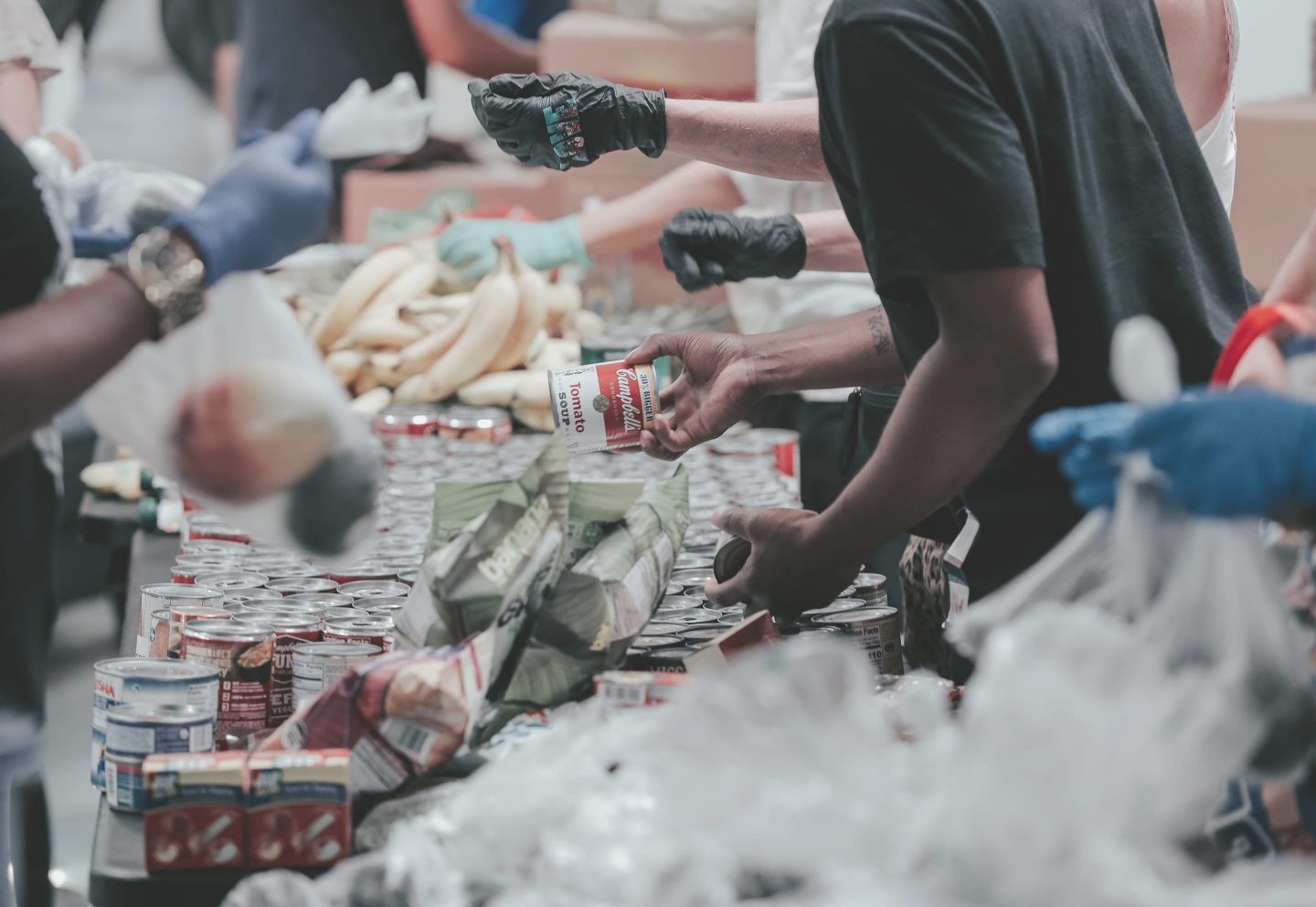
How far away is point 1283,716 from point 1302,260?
0.49 m

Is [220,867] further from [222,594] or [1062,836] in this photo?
[1062,836]

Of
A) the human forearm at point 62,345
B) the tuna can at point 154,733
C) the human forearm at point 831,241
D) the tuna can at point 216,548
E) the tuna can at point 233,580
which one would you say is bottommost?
the tuna can at point 216,548

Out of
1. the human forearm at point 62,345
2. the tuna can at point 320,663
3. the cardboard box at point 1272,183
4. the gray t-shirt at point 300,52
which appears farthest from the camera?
the gray t-shirt at point 300,52

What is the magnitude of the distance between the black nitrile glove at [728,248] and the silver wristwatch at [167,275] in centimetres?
134

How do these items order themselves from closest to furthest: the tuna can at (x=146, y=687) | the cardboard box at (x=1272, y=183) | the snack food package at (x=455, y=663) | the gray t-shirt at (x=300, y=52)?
the snack food package at (x=455, y=663) < the tuna can at (x=146, y=687) < the cardboard box at (x=1272, y=183) < the gray t-shirt at (x=300, y=52)

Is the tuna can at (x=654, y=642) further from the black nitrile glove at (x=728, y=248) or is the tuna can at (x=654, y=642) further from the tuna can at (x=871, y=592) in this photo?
the black nitrile glove at (x=728, y=248)

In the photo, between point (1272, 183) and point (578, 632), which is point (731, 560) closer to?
point (578, 632)

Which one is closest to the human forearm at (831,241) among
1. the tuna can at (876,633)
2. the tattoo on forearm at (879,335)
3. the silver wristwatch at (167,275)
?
the tattoo on forearm at (879,335)

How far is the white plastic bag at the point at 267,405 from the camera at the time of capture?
1.36 m

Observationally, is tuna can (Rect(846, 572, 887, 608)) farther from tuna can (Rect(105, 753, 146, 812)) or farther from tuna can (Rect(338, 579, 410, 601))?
tuna can (Rect(105, 753, 146, 812))

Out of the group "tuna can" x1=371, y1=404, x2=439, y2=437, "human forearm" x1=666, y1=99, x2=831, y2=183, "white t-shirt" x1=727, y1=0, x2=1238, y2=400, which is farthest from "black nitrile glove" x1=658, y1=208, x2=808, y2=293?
"tuna can" x1=371, y1=404, x2=439, y2=437

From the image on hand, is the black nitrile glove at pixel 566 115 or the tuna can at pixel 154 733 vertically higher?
the black nitrile glove at pixel 566 115

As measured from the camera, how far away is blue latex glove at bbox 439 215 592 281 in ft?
12.1

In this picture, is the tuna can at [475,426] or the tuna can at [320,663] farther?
the tuna can at [475,426]
